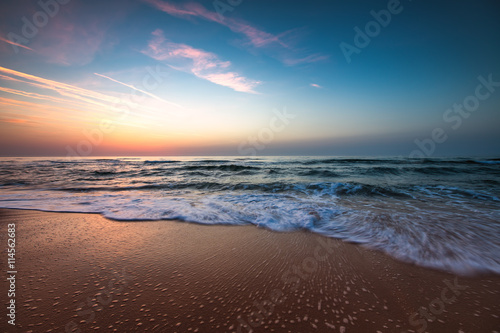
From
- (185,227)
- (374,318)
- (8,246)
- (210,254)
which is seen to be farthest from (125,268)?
(374,318)

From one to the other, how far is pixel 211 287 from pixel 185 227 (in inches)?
94.7

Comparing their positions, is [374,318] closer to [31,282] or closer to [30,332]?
[30,332]

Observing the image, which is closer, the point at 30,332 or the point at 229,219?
the point at 30,332

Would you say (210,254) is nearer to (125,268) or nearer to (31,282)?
(125,268)

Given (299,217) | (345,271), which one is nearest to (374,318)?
(345,271)

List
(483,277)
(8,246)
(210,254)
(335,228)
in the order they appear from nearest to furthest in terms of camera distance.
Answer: (483,277)
(210,254)
(8,246)
(335,228)

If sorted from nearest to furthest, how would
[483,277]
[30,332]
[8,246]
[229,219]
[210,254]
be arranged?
[30,332], [483,277], [210,254], [8,246], [229,219]

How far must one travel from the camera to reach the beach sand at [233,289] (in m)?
1.67

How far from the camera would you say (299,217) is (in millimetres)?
5035

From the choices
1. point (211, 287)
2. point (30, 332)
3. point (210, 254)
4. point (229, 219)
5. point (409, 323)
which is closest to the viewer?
point (30, 332)

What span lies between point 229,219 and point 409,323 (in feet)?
12.5

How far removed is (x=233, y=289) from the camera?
84.5 inches

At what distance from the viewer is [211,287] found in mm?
2168

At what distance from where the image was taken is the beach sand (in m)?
1.67
